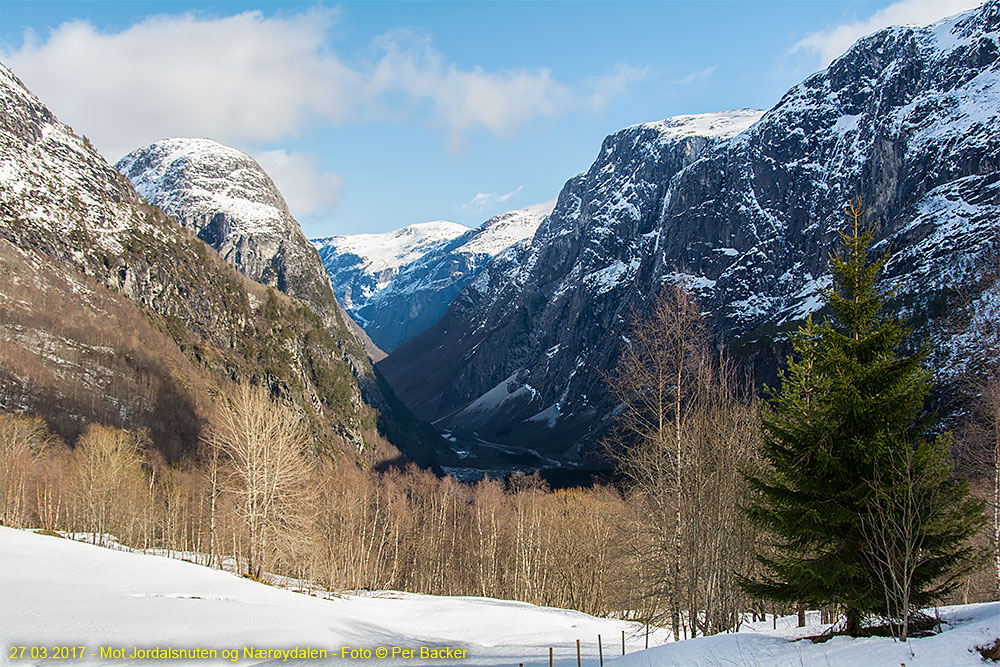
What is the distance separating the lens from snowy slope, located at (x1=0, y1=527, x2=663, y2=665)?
1769 centimetres

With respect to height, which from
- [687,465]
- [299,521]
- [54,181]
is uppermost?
[54,181]

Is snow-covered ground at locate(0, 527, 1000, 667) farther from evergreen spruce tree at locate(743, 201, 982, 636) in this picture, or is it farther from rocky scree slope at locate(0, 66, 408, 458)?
rocky scree slope at locate(0, 66, 408, 458)

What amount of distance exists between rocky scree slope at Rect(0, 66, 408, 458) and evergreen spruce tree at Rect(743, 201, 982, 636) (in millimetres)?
112330

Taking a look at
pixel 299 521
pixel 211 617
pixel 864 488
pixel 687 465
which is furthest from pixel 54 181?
pixel 864 488

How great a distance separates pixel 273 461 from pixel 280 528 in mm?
5511

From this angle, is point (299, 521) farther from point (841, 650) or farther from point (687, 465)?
point (841, 650)

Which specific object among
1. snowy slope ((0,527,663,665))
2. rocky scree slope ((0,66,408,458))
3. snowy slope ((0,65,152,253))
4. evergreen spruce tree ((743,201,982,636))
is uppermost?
snowy slope ((0,65,152,253))

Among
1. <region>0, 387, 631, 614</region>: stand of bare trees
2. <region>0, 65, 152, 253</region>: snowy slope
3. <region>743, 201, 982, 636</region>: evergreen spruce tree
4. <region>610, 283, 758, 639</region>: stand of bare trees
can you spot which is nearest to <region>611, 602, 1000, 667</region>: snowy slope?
<region>743, 201, 982, 636</region>: evergreen spruce tree

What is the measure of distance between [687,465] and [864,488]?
710cm

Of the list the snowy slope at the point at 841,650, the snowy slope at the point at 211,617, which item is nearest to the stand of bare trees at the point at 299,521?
the snowy slope at the point at 211,617

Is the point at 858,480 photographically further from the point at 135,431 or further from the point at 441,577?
the point at 135,431

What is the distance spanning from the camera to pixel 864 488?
15.3 metres

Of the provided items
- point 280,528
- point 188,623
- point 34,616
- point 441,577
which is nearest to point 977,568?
point 188,623

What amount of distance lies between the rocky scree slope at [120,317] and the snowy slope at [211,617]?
287 feet
